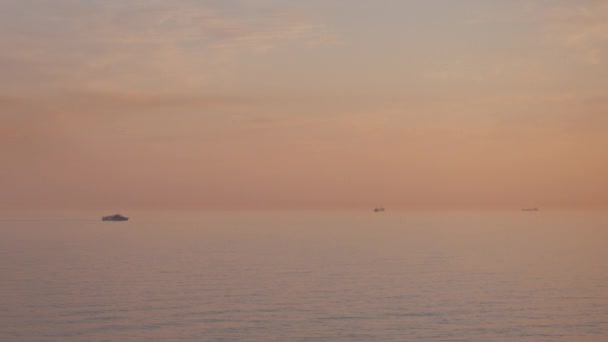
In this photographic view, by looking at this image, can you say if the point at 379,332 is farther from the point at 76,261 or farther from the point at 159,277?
the point at 76,261

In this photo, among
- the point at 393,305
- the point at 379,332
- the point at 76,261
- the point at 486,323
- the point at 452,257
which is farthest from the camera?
the point at 452,257

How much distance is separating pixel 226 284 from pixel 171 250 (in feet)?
194

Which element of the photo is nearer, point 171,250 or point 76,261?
point 76,261

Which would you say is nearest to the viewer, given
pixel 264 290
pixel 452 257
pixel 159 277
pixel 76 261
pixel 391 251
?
pixel 264 290

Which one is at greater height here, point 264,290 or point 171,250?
point 264,290

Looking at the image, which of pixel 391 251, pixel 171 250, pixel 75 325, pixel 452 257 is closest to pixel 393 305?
pixel 75 325

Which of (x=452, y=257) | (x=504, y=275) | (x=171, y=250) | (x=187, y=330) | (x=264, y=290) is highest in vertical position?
(x=187, y=330)

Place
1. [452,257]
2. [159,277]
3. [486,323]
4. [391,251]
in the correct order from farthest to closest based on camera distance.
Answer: [391,251]
[452,257]
[159,277]
[486,323]

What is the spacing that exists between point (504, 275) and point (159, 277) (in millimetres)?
42614

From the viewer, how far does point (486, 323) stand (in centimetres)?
5544

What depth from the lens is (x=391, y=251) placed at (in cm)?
13125

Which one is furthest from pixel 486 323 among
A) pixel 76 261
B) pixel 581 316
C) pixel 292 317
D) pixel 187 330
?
pixel 76 261

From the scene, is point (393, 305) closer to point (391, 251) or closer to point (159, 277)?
point (159, 277)

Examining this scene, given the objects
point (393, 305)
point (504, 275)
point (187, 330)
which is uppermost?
point (187, 330)
